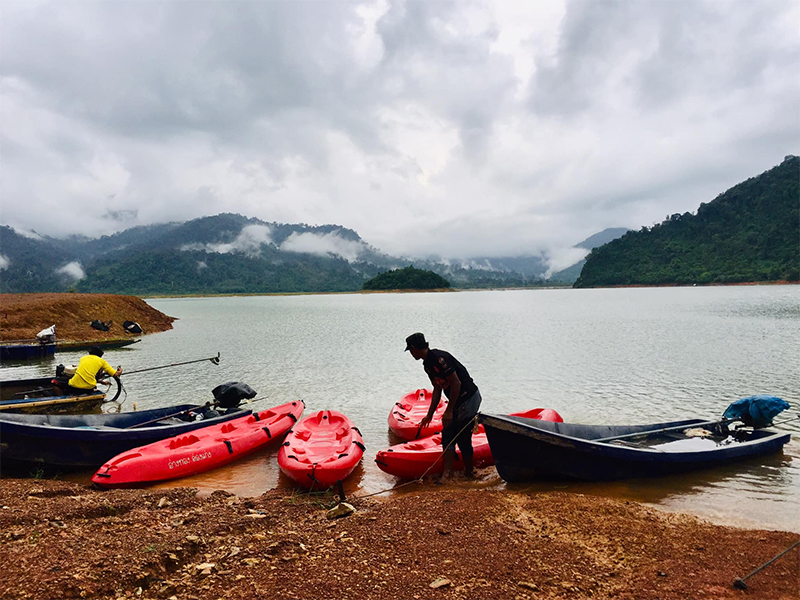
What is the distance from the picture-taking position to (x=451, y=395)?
7648mm

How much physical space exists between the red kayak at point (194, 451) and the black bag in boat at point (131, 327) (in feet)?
101

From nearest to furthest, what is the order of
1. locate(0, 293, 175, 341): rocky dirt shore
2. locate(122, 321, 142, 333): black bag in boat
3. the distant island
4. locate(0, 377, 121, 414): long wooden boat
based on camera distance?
locate(0, 377, 121, 414): long wooden boat < locate(0, 293, 175, 341): rocky dirt shore < locate(122, 321, 142, 333): black bag in boat < the distant island

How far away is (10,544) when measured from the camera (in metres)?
4.66

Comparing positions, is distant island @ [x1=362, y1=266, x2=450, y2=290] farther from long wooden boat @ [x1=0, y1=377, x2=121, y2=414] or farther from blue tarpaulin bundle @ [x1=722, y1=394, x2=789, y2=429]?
blue tarpaulin bundle @ [x1=722, y1=394, x2=789, y2=429]

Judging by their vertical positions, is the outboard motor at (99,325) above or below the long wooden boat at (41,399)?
above

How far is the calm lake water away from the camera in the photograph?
26.1ft

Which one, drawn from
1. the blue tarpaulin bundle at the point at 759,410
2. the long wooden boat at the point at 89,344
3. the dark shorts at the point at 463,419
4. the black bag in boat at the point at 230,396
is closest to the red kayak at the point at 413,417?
the dark shorts at the point at 463,419

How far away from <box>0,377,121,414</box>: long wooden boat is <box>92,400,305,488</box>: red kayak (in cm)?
→ 485

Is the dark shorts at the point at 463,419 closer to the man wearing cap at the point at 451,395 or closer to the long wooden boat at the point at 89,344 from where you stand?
the man wearing cap at the point at 451,395

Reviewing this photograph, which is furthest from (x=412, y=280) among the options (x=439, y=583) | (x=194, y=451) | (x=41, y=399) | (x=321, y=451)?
(x=439, y=583)

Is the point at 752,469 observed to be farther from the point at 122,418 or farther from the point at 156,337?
the point at 156,337

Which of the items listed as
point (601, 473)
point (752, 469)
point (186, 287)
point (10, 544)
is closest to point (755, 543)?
point (601, 473)

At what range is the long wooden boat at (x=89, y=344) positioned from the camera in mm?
26953

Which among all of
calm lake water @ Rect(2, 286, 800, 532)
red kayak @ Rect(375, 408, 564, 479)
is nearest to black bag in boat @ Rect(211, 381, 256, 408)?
calm lake water @ Rect(2, 286, 800, 532)
